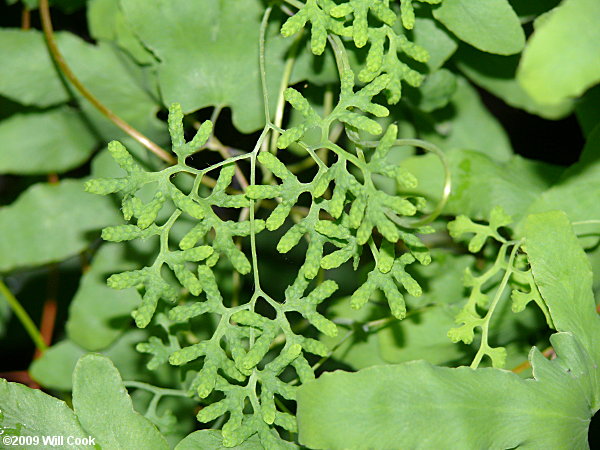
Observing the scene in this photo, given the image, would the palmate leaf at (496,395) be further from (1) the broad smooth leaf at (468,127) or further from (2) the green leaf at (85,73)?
(2) the green leaf at (85,73)

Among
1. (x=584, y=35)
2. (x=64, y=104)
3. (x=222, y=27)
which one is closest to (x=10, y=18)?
(x=64, y=104)

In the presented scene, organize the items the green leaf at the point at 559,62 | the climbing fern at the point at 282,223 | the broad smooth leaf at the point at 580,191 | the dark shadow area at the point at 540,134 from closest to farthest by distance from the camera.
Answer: the green leaf at the point at 559,62
the climbing fern at the point at 282,223
the broad smooth leaf at the point at 580,191
the dark shadow area at the point at 540,134

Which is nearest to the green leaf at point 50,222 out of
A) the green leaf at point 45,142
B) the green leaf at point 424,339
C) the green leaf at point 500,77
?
the green leaf at point 45,142

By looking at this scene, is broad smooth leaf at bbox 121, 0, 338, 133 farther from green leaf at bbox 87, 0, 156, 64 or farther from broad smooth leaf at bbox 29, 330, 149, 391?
broad smooth leaf at bbox 29, 330, 149, 391

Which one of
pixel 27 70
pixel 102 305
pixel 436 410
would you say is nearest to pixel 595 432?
pixel 436 410

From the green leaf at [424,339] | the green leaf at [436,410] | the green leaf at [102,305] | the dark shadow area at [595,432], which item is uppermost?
the green leaf at [436,410]
